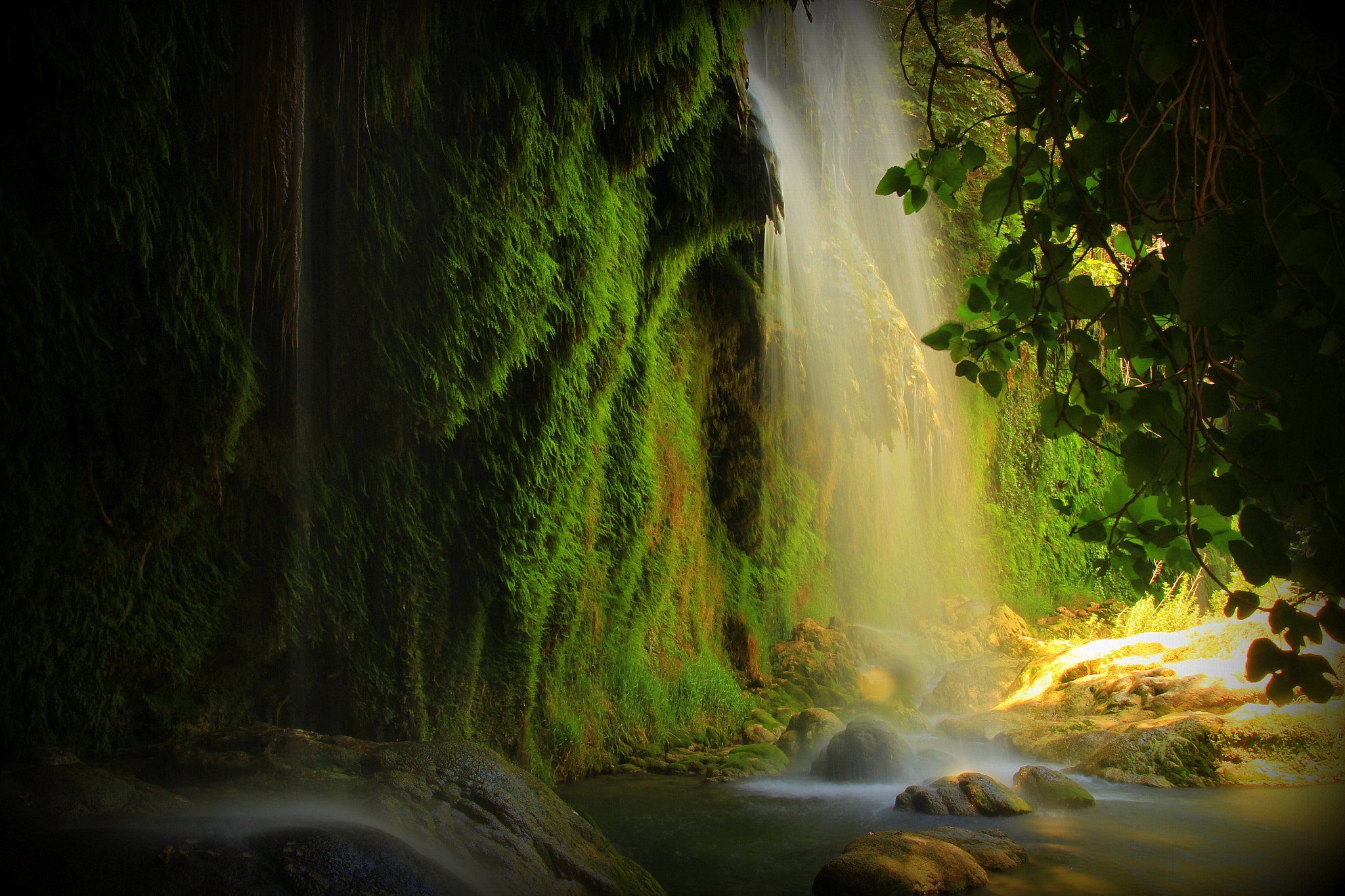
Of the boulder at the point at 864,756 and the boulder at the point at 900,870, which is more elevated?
the boulder at the point at 900,870

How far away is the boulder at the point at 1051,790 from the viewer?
485 centimetres

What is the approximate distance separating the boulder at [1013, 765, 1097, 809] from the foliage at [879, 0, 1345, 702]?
4261 mm

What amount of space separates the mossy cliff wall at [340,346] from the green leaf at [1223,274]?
347cm

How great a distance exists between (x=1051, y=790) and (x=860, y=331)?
575 centimetres

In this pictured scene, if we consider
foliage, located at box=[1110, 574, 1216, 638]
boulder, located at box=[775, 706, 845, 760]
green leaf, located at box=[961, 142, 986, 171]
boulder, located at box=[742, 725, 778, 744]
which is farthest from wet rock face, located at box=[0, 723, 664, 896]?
foliage, located at box=[1110, 574, 1216, 638]

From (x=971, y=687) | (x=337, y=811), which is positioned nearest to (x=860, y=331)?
(x=971, y=687)

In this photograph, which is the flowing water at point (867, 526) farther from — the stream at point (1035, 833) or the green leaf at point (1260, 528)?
the green leaf at point (1260, 528)

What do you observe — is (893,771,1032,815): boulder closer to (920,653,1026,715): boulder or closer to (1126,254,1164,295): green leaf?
(920,653,1026,715): boulder

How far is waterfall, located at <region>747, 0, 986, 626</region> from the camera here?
29.1 ft

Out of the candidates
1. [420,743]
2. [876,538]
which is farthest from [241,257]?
[876,538]

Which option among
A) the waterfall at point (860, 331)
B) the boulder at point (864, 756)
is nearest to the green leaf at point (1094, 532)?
the boulder at point (864, 756)

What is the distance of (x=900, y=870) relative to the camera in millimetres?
3338

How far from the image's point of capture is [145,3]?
2930mm

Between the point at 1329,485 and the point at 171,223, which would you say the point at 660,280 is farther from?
the point at 1329,485
